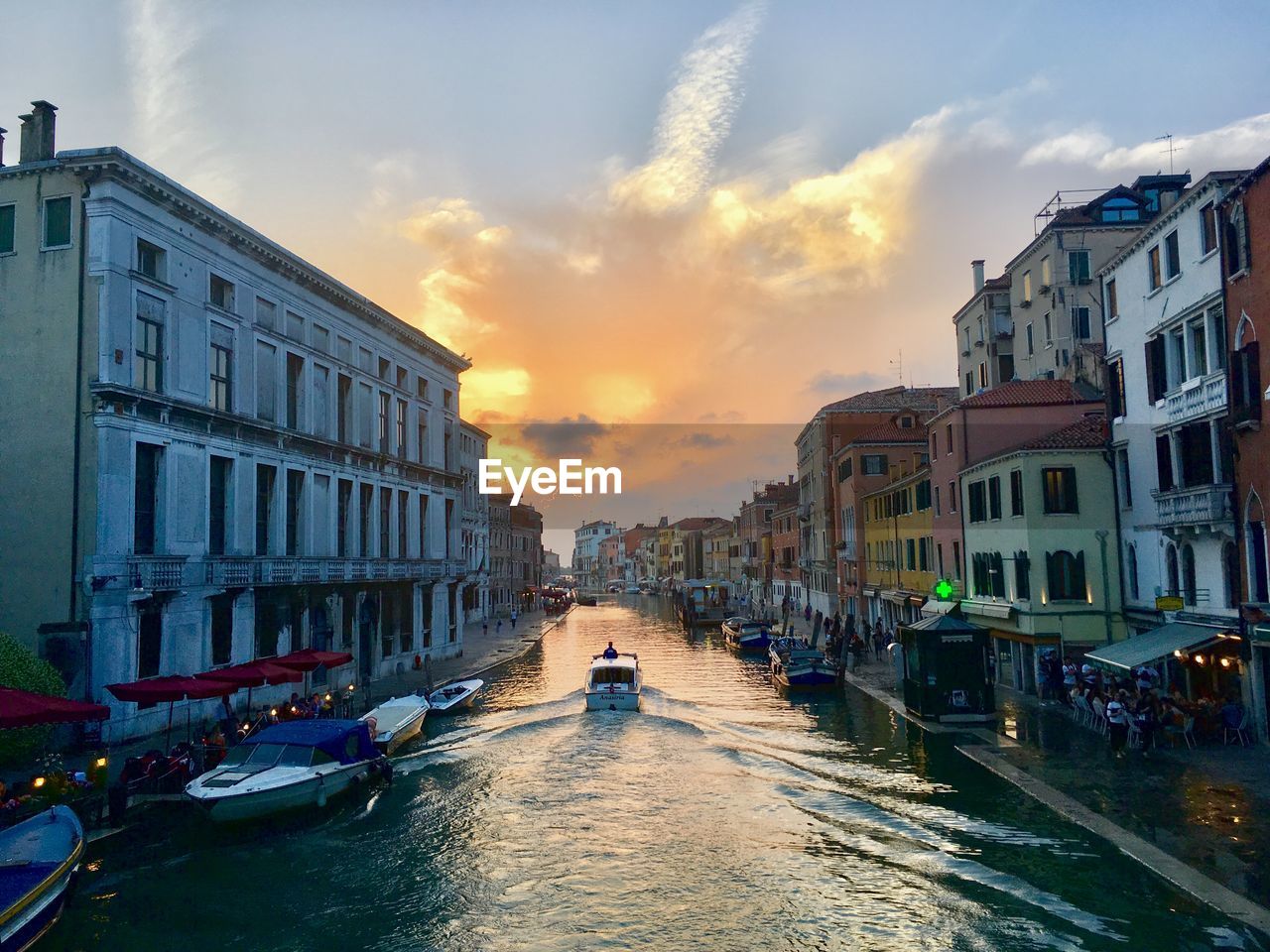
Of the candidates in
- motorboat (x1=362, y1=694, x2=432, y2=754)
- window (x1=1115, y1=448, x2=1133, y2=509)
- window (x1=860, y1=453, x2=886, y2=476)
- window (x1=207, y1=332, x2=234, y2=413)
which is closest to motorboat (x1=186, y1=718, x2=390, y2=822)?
motorboat (x1=362, y1=694, x2=432, y2=754)

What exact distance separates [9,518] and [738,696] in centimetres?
2691

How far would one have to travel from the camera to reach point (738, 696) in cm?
3878

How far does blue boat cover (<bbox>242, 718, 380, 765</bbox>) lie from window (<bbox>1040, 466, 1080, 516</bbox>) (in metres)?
23.7

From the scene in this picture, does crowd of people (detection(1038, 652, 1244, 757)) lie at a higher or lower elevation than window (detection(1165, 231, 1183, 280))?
lower

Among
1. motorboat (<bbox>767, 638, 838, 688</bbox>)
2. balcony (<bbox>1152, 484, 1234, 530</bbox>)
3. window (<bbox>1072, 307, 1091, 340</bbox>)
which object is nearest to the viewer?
balcony (<bbox>1152, 484, 1234, 530</bbox>)

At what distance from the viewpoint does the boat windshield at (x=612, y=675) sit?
34906mm

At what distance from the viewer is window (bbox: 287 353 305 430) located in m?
37.2

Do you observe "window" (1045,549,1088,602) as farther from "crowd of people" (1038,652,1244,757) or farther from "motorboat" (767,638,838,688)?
"motorboat" (767,638,838,688)

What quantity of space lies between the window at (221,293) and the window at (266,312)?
1621mm

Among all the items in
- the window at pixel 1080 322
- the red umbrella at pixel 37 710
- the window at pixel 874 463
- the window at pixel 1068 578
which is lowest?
the red umbrella at pixel 37 710

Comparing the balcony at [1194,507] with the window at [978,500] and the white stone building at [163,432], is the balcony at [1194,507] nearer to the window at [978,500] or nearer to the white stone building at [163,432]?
the window at [978,500]

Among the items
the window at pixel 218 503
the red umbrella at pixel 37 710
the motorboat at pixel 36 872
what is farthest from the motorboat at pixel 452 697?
the motorboat at pixel 36 872

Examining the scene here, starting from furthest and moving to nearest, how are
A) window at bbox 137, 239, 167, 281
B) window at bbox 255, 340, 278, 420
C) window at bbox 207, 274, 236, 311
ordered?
window at bbox 255, 340, 278, 420 < window at bbox 207, 274, 236, 311 < window at bbox 137, 239, 167, 281

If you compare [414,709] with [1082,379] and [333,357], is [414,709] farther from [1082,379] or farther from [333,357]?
[1082,379]
